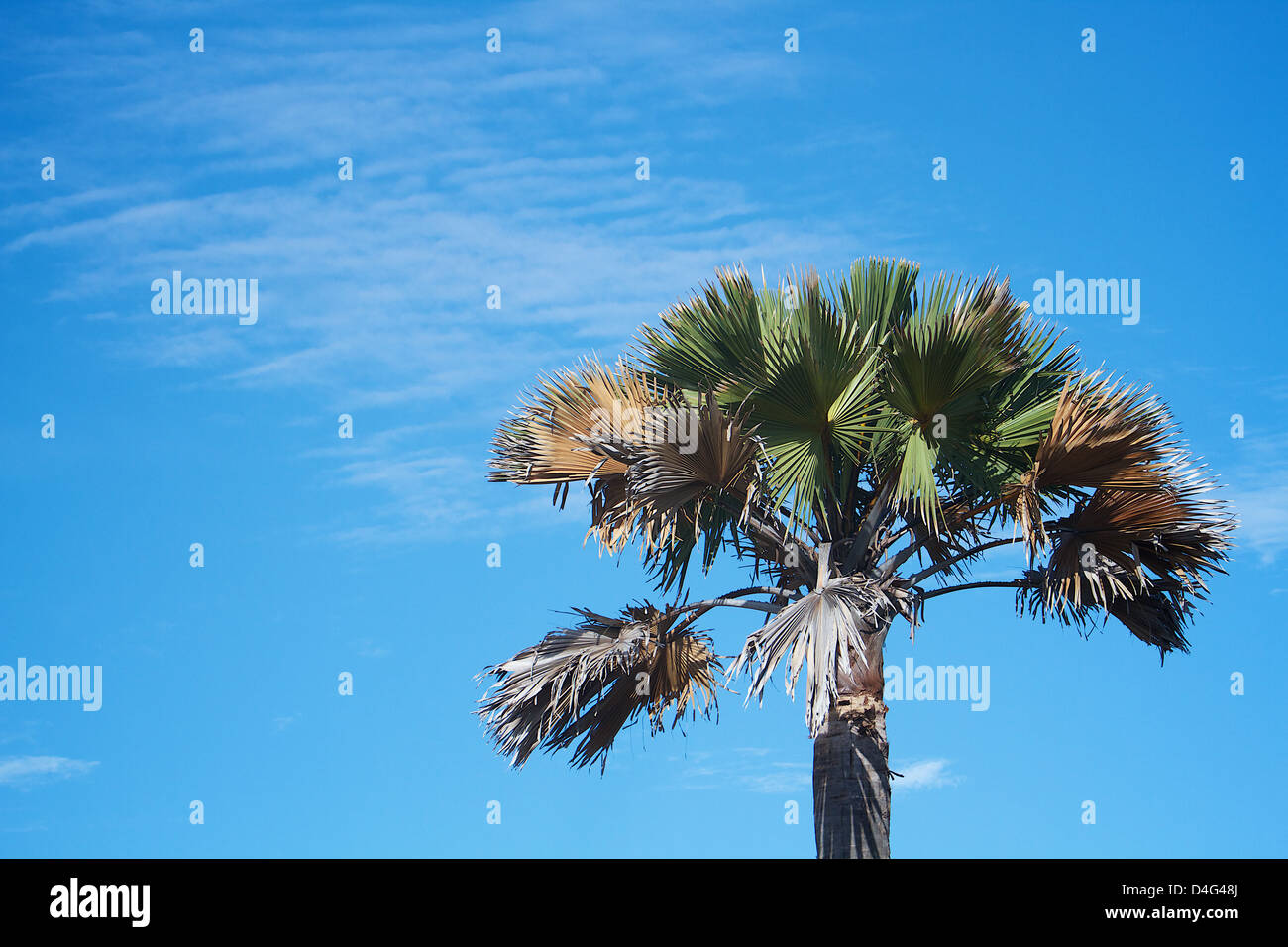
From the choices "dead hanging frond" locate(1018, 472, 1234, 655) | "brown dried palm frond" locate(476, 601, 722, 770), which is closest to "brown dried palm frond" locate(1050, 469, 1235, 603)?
"dead hanging frond" locate(1018, 472, 1234, 655)

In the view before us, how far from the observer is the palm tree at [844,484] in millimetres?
11047

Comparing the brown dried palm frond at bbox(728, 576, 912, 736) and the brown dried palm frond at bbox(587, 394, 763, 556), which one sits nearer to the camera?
the brown dried palm frond at bbox(728, 576, 912, 736)

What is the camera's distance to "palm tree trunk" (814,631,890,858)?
10.9 metres

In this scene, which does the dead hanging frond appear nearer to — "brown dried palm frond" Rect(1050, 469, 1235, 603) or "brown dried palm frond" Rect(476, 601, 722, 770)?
"brown dried palm frond" Rect(1050, 469, 1235, 603)

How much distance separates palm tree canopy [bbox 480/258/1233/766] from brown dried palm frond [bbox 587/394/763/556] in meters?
0.02

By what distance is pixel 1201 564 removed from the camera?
1160cm

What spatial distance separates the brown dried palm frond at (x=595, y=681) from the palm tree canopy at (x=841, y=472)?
18mm

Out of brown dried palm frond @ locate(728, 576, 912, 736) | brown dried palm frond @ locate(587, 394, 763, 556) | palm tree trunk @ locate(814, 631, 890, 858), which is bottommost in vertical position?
palm tree trunk @ locate(814, 631, 890, 858)

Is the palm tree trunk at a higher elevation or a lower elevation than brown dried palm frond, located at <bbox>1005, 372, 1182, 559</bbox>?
lower

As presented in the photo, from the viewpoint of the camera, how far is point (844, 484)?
11.9 m
